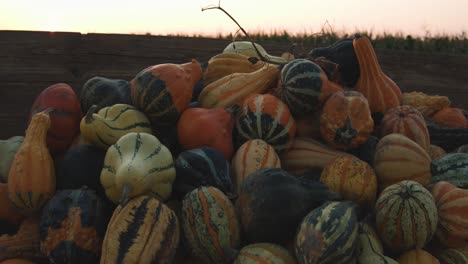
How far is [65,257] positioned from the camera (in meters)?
2.12

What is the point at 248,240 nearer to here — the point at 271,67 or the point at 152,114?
the point at 152,114

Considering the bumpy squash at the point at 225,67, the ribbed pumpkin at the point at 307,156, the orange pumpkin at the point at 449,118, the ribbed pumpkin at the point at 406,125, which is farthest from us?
the orange pumpkin at the point at 449,118

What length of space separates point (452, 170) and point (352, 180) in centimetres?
57

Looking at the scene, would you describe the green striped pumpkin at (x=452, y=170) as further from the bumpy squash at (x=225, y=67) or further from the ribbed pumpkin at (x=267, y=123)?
the bumpy squash at (x=225, y=67)

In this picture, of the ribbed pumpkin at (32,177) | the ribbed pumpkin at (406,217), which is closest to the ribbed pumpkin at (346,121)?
the ribbed pumpkin at (406,217)

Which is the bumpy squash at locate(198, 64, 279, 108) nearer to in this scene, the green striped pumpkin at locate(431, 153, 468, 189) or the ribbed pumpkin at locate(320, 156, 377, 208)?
the ribbed pumpkin at locate(320, 156, 377, 208)

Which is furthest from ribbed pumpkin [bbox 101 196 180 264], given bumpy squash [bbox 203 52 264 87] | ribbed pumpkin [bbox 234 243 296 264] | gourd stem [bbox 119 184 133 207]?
bumpy squash [bbox 203 52 264 87]

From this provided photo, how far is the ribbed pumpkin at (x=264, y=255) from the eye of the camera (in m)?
2.02

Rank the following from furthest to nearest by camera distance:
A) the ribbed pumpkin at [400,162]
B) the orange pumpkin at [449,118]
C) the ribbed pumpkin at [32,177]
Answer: the orange pumpkin at [449,118] → the ribbed pumpkin at [400,162] → the ribbed pumpkin at [32,177]

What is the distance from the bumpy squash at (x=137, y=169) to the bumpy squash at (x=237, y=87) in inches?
25.7

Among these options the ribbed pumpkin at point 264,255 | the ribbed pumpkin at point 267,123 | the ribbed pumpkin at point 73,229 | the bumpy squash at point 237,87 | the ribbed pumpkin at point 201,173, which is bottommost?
the ribbed pumpkin at point 264,255

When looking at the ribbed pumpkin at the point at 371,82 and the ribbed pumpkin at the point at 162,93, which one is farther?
the ribbed pumpkin at the point at 371,82

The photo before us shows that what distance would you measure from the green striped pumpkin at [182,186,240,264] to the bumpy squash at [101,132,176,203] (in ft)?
0.44

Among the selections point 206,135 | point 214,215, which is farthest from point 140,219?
point 206,135
